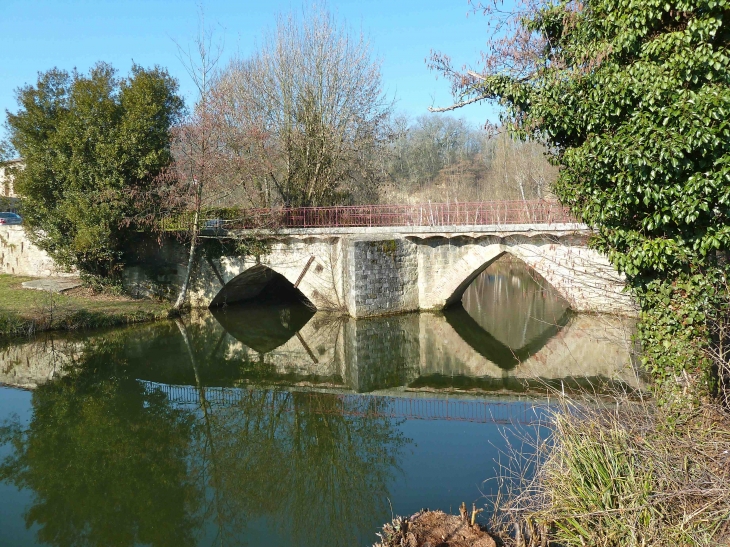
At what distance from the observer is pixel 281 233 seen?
1814cm

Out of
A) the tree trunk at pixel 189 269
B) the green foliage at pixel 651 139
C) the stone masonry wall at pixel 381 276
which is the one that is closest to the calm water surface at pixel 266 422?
the stone masonry wall at pixel 381 276

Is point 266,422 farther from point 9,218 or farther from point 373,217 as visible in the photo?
point 9,218

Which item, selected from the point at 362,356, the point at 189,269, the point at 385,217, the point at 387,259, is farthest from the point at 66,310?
the point at 385,217

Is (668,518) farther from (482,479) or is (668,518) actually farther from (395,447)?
(395,447)

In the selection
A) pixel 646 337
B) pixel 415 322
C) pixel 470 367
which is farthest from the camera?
pixel 415 322

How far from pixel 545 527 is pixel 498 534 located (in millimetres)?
497

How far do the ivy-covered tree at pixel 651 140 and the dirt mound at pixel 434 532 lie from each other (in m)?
2.68

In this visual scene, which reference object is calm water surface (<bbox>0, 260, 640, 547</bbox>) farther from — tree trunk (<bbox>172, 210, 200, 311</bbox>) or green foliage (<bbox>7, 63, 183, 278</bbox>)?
green foliage (<bbox>7, 63, 183, 278</bbox>)

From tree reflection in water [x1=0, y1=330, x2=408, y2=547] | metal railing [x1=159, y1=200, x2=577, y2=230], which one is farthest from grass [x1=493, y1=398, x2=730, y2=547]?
metal railing [x1=159, y1=200, x2=577, y2=230]

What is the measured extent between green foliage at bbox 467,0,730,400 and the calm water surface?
91 centimetres

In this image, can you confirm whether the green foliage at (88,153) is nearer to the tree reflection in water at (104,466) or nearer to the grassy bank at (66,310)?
the grassy bank at (66,310)

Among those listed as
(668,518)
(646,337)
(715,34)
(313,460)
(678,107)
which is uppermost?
(715,34)

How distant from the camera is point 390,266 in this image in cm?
1748

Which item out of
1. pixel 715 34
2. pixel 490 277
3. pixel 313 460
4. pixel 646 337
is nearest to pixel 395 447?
pixel 313 460
